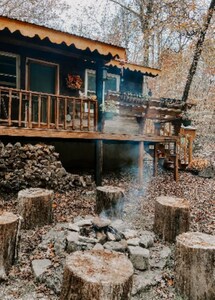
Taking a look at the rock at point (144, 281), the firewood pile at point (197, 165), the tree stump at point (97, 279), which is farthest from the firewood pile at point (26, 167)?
the firewood pile at point (197, 165)

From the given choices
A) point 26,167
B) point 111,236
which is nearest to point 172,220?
point 111,236

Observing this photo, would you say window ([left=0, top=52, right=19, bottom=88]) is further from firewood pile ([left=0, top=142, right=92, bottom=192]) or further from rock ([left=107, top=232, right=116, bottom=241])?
rock ([left=107, top=232, right=116, bottom=241])

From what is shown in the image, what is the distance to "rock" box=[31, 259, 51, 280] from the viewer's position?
398 cm

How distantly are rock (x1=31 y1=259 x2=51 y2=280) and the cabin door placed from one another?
6553mm

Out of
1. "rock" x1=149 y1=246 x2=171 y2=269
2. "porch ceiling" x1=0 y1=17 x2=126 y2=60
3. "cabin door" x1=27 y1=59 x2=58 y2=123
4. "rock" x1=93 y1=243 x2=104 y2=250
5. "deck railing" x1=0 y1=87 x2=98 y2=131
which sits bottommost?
"rock" x1=149 y1=246 x2=171 y2=269

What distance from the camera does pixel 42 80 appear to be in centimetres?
1027

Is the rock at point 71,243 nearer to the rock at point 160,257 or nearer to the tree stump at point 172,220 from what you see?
the rock at point 160,257

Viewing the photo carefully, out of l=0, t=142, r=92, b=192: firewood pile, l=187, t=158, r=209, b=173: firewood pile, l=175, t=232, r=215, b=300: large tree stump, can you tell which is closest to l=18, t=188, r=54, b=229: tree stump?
l=0, t=142, r=92, b=192: firewood pile

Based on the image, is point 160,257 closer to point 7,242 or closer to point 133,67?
point 7,242

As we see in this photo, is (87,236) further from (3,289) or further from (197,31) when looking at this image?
(197,31)

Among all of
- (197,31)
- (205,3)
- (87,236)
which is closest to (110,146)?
(87,236)

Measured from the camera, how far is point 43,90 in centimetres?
1034

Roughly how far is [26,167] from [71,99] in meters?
2.39

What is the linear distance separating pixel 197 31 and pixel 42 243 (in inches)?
591
